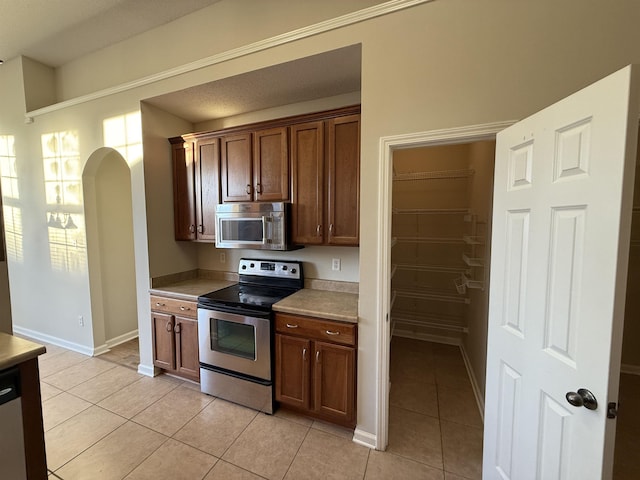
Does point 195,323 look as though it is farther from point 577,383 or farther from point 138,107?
point 577,383

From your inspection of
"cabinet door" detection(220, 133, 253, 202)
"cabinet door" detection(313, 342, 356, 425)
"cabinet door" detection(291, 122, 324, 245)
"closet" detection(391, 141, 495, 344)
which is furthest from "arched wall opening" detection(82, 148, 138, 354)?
"closet" detection(391, 141, 495, 344)

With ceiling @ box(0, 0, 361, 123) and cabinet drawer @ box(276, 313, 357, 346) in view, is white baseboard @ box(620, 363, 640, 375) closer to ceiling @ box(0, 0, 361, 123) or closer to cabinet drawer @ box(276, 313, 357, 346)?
cabinet drawer @ box(276, 313, 357, 346)

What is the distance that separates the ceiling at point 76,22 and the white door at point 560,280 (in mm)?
2747

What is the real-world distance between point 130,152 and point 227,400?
2.59 meters

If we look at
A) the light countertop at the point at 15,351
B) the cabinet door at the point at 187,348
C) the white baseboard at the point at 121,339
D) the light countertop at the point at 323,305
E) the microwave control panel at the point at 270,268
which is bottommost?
the white baseboard at the point at 121,339

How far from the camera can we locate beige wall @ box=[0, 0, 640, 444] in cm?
144

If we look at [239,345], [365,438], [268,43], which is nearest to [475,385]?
[365,438]

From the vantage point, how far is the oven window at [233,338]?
2.35m

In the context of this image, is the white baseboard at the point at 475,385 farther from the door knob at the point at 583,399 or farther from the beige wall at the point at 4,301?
the beige wall at the point at 4,301

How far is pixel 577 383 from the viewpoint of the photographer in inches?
40.8

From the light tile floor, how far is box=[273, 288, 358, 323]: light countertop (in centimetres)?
93

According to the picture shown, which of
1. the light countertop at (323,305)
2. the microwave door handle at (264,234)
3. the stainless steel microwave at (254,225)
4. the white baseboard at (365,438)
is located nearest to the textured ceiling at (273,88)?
the stainless steel microwave at (254,225)

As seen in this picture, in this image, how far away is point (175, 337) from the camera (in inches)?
108

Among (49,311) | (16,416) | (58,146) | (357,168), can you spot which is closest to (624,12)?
(357,168)
